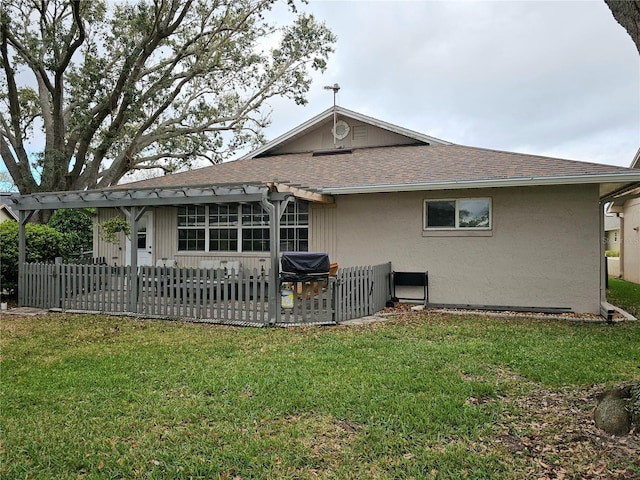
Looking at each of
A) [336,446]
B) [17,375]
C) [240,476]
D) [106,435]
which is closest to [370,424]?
[336,446]

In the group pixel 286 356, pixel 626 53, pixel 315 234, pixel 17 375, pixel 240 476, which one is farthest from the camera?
pixel 626 53

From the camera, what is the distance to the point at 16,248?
11359mm

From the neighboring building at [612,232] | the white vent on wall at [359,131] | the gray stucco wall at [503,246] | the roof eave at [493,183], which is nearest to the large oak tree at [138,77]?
the white vent on wall at [359,131]

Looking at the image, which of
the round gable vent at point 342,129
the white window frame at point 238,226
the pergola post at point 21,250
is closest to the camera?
the pergola post at point 21,250

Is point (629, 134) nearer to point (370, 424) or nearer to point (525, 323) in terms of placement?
point (525, 323)

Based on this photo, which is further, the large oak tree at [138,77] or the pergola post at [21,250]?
the large oak tree at [138,77]

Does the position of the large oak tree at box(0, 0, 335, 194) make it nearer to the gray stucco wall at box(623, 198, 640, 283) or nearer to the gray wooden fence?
the gray wooden fence

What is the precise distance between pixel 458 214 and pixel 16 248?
1121 centimetres

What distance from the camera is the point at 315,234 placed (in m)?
11.7

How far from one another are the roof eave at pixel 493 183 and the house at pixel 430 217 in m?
0.02

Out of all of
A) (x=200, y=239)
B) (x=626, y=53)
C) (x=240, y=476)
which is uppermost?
(x=626, y=53)

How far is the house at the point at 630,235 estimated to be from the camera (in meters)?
17.3

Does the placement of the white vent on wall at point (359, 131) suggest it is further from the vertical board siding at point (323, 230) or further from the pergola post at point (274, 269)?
the pergola post at point (274, 269)

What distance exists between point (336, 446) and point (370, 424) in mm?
462
